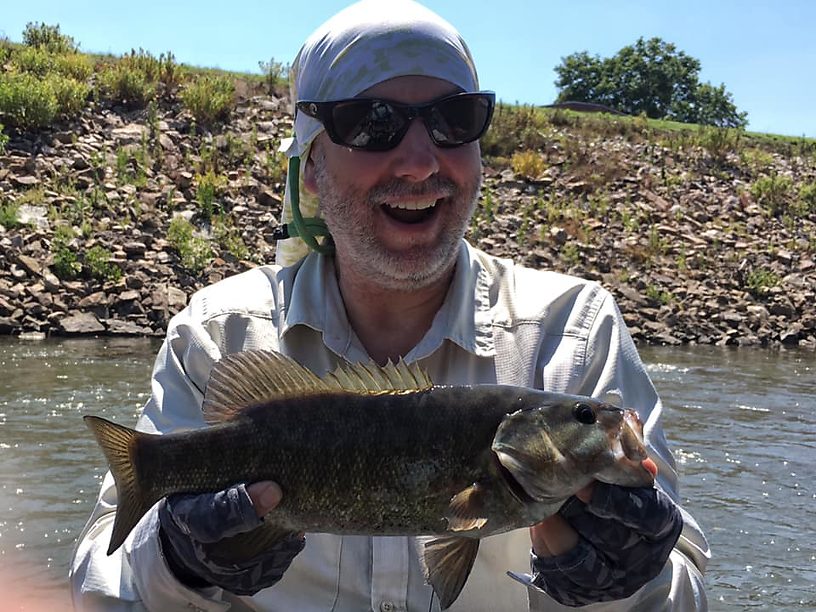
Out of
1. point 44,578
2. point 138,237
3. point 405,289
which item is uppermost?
point 405,289

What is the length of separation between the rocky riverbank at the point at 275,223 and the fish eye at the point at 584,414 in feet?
40.2

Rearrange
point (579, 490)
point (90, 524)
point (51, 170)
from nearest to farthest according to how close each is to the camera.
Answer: point (579, 490) → point (90, 524) → point (51, 170)

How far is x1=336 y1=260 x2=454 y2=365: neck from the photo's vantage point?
322 cm

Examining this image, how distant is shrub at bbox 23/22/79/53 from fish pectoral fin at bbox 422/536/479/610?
2206 centimetres

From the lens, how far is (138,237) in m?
15.6

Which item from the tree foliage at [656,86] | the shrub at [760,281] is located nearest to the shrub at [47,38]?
the shrub at [760,281]

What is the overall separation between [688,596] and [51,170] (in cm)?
1600

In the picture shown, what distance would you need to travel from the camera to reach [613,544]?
7.64 feet

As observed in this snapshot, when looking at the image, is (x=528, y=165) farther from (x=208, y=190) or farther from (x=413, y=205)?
(x=413, y=205)

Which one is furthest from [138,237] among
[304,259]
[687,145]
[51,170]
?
[687,145]

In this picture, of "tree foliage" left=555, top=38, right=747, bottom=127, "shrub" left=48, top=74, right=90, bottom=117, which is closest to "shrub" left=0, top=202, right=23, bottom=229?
"shrub" left=48, top=74, right=90, bottom=117

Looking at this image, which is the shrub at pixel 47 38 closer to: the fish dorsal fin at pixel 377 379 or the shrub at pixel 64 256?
the shrub at pixel 64 256

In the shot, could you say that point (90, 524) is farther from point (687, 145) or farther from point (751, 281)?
point (687, 145)

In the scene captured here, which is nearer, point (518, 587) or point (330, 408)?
point (330, 408)
